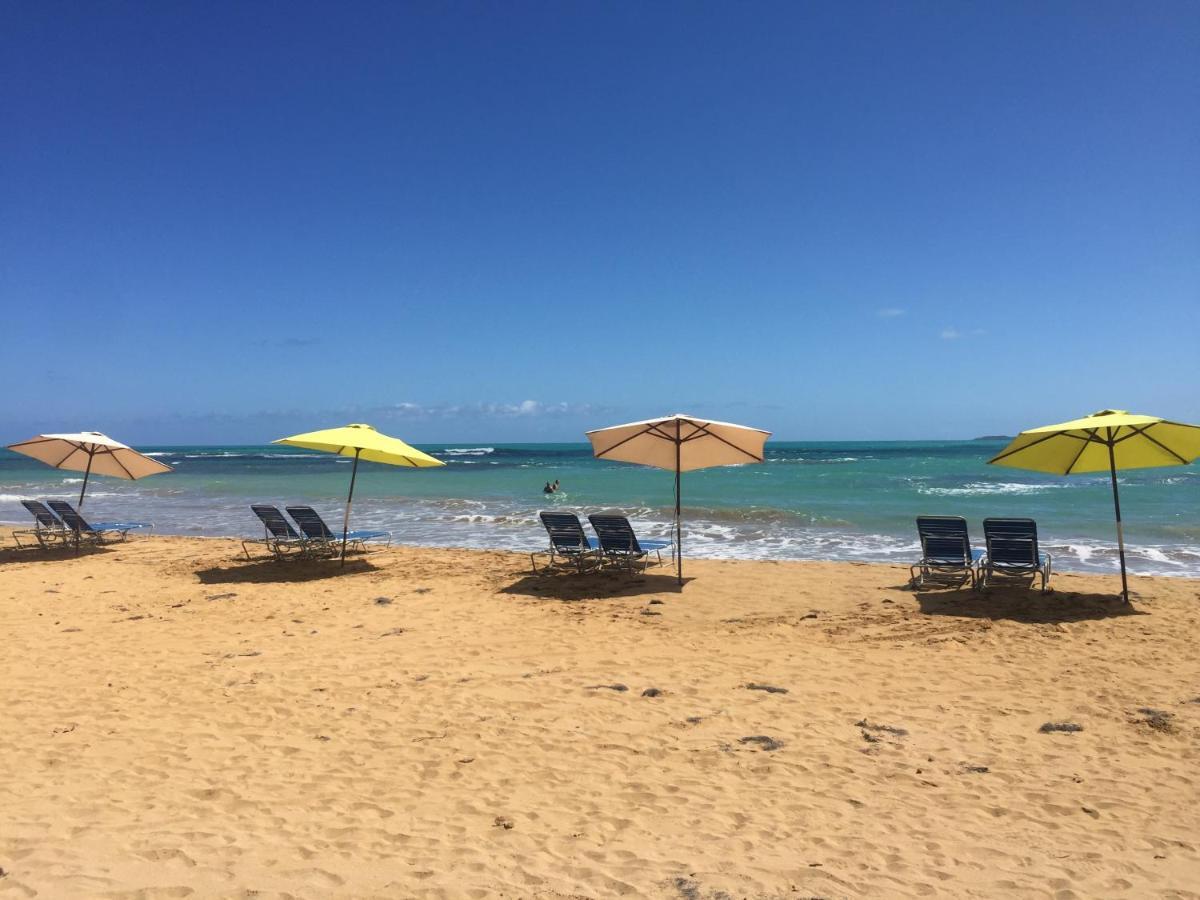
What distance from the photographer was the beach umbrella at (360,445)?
9.95 m

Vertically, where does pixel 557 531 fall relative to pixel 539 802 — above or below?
above

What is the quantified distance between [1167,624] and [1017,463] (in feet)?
8.13

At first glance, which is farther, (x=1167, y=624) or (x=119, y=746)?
(x=1167, y=624)

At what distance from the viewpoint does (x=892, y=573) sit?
10648 mm

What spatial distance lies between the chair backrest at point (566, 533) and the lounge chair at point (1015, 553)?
16.8ft

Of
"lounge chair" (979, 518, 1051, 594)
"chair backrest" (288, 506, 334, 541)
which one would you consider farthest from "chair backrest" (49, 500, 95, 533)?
"lounge chair" (979, 518, 1051, 594)

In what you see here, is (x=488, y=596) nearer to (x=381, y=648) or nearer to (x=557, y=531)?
(x=557, y=531)

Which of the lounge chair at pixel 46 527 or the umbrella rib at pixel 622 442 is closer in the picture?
the umbrella rib at pixel 622 442

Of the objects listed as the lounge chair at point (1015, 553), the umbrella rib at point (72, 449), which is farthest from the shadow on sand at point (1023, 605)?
the umbrella rib at point (72, 449)

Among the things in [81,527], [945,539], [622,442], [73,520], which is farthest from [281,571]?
[945,539]

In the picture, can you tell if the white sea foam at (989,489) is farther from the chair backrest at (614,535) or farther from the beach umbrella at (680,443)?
the chair backrest at (614,535)

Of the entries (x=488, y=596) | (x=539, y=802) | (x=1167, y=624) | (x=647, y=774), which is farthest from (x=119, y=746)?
(x=1167, y=624)

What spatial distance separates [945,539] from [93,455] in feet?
46.5

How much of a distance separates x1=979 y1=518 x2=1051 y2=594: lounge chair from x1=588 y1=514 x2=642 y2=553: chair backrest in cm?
440
